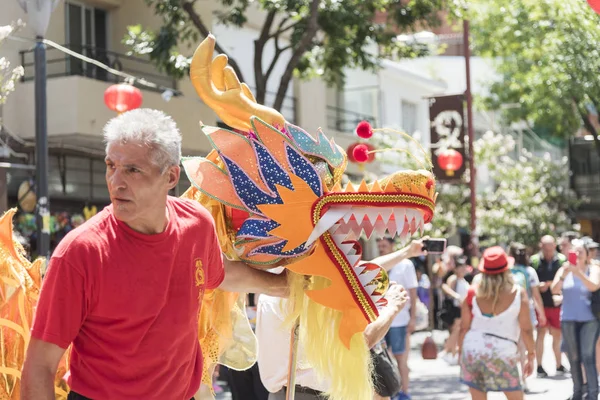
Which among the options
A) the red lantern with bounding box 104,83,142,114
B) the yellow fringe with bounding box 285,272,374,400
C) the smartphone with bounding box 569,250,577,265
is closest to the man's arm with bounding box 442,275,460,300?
the smartphone with bounding box 569,250,577,265

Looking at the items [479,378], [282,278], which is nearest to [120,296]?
[282,278]

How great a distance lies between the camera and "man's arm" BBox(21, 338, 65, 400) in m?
2.70

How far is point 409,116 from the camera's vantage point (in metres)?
28.4

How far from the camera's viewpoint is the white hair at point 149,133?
114 inches

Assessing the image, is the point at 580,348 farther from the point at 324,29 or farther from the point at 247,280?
the point at 247,280

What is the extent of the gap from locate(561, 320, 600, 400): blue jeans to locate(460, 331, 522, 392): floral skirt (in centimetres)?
231

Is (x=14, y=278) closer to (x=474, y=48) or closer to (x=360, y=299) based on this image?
(x=360, y=299)

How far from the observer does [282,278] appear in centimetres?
372

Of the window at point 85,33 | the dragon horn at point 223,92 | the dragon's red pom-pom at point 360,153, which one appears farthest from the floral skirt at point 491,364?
the window at point 85,33

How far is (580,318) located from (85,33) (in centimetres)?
990

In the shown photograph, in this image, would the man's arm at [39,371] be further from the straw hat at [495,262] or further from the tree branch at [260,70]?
the tree branch at [260,70]

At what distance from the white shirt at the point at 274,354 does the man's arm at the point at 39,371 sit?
1.98 m

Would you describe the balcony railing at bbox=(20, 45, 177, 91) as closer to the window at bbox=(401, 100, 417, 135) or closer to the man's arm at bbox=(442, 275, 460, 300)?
the man's arm at bbox=(442, 275, 460, 300)

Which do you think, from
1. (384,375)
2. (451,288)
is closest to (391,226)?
(384,375)
